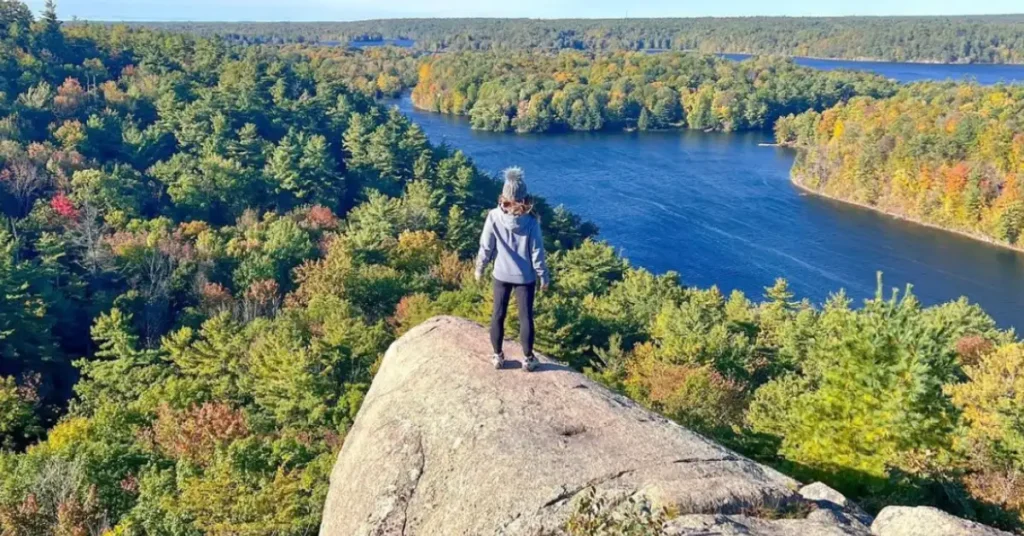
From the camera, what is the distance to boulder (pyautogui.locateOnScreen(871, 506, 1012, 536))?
7484 millimetres

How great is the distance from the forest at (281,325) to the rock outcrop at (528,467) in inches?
225

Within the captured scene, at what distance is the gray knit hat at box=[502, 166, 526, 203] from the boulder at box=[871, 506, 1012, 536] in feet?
17.0

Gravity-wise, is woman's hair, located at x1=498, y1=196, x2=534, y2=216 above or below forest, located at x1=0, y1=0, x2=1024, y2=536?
above

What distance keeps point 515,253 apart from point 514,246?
0.09 meters

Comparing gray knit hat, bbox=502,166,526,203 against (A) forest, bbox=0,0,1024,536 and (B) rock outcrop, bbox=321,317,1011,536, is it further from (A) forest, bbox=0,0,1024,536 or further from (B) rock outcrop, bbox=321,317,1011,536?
(A) forest, bbox=0,0,1024,536

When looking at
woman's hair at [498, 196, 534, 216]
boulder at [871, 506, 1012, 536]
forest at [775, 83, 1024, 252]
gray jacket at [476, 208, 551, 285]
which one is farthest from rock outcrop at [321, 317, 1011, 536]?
forest at [775, 83, 1024, 252]

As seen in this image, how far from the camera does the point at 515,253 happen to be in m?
9.61

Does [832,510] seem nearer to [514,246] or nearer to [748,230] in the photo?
[514,246]

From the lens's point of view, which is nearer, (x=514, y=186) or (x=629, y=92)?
(x=514, y=186)

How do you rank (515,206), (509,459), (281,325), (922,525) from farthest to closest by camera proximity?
(281,325), (515,206), (509,459), (922,525)

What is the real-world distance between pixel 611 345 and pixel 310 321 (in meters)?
13.2

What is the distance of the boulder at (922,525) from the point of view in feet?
24.6

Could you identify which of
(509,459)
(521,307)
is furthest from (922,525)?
(521,307)

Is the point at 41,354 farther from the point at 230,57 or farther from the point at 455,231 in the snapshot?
the point at 230,57
